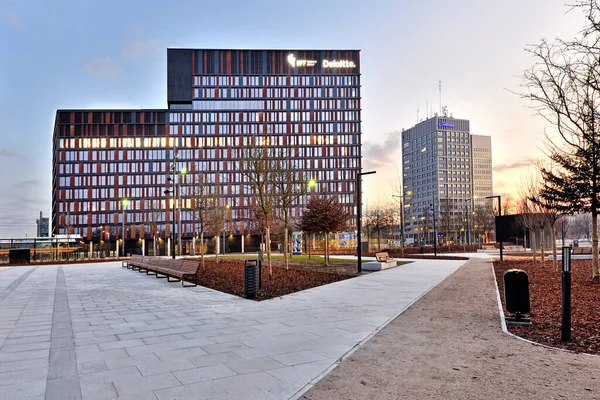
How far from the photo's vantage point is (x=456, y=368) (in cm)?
534

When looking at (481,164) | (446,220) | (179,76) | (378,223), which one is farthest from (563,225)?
(481,164)

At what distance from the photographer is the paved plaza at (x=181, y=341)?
4.76 m

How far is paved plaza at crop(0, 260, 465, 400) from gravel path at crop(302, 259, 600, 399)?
0.36 metres

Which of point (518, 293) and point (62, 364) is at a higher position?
point (518, 293)

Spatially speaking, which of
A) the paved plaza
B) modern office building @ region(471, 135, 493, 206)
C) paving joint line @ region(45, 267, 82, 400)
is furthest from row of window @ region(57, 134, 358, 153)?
modern office building @ region(471, 135, 493, 206)

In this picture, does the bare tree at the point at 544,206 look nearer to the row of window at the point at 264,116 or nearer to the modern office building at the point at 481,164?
the row of window at the point at 264,116

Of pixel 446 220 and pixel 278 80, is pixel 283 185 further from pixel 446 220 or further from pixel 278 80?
pixel 278 80

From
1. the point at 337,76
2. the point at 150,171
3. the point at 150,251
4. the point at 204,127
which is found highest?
the point at 337,76

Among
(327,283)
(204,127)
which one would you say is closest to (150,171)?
(204,127)

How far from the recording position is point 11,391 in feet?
15.2

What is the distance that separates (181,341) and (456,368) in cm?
441

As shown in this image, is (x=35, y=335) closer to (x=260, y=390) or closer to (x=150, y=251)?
(x=260, y=390)

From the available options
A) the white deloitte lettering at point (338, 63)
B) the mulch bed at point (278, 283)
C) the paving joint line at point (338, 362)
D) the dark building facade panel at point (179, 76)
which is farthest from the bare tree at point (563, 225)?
the dark building facade panel at point (179, 76)

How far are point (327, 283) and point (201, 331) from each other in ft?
27.9
